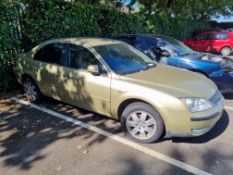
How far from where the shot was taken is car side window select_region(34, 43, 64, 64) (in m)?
5.20

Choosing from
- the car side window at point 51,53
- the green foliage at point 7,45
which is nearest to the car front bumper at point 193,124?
the car side window at point 51,53

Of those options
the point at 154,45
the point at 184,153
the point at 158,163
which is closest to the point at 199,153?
the point at 184,153

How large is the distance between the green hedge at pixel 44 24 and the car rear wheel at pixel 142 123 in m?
4.05

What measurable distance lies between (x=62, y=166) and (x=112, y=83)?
1501 mm

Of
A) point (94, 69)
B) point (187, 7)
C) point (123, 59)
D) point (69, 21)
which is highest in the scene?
point (187, 7)

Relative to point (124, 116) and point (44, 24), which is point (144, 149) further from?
point (44, 24)

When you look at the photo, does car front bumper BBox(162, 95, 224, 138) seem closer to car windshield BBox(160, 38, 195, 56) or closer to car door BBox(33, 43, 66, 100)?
car door BBox(33, 43, 66, 100)

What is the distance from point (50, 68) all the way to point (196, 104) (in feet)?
9.83

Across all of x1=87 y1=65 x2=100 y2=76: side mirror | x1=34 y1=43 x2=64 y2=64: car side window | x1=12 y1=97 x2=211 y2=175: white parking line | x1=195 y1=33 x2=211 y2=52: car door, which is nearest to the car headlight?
x1=12 y1=97 x2=211 y2=175: white parking line

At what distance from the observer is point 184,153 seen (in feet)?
12.3

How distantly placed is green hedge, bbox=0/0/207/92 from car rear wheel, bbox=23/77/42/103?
1094 mm

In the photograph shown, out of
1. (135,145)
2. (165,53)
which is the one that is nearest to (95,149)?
(135,145)

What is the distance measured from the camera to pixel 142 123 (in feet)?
13.1

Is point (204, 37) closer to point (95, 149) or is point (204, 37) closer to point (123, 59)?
point (123, 59)
